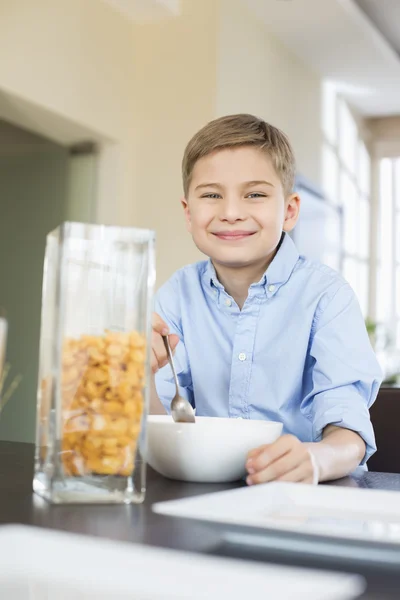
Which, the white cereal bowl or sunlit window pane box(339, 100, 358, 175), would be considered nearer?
the white cereal bowl

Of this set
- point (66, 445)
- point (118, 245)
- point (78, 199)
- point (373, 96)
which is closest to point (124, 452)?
point (66, 445)

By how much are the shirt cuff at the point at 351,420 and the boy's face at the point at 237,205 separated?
14.9 inches

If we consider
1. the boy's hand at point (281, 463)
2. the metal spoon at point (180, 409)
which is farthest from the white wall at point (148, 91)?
the boy's hand at point (281, 463)

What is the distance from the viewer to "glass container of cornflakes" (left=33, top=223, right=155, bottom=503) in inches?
25.1

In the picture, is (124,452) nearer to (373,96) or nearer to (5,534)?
(5,534)

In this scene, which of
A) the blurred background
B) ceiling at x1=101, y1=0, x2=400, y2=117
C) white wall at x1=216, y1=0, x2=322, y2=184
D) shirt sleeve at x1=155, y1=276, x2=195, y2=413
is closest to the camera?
shirt sleeve at x1=155, y1=276, x2=195, y2=413

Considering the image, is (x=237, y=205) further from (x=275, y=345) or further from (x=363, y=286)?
(x=363, y=286)

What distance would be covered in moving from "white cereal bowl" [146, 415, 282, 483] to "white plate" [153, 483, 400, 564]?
0.11 metres

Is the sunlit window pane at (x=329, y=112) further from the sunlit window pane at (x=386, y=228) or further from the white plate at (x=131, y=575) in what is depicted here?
the white plate at (x=131, y=575)

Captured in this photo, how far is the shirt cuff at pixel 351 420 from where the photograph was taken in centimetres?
103

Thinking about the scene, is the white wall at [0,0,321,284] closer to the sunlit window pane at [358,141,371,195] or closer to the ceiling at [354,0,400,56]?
the ceiling at [354,0,400,56]

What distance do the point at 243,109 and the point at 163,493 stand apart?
11.3 feet

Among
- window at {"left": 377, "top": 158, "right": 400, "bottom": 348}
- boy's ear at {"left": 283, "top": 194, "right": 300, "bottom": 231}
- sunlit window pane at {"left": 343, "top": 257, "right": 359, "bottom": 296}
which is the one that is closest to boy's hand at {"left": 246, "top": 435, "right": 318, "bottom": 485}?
boy's ear at {"left": 283, "top": 194, "right": 300, "bottom": 231}

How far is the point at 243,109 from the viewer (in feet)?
13.0
